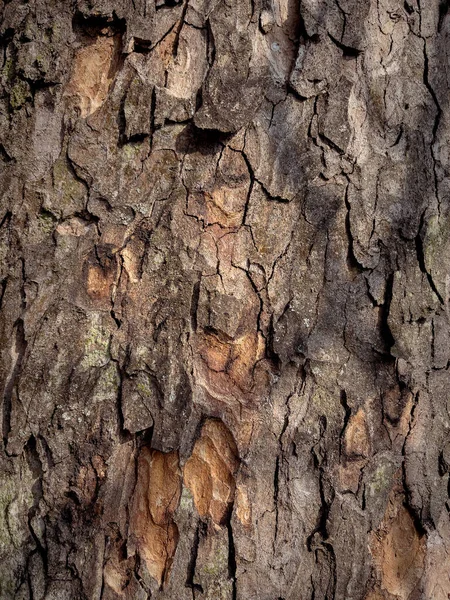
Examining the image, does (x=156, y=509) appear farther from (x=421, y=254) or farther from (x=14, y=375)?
(x=421, y=254)

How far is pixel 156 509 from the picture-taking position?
1321 millimetres

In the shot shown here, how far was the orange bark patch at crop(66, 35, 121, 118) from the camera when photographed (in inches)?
52.7

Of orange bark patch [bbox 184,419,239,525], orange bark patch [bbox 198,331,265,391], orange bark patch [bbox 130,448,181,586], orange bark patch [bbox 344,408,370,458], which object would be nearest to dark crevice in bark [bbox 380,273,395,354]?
orange bark patch [bbox 344,408,370,458]

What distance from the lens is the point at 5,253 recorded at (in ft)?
4.40

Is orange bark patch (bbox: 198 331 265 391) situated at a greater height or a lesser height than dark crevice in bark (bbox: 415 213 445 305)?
lesser

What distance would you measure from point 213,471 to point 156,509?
0.15m

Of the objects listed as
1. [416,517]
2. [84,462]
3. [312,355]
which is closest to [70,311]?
[84,462]

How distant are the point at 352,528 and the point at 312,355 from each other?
0.39 meters

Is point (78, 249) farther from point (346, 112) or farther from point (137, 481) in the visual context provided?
point (346, 112)

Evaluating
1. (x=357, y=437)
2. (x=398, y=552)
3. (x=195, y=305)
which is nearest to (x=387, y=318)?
(x=357, y=437)

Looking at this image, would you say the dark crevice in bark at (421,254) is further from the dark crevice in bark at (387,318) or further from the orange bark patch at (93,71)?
the orange bark patch at (93,71)

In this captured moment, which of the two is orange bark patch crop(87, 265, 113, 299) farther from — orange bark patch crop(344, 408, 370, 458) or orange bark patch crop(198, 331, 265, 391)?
orange bark patch crop(344, 408, 370, 458)

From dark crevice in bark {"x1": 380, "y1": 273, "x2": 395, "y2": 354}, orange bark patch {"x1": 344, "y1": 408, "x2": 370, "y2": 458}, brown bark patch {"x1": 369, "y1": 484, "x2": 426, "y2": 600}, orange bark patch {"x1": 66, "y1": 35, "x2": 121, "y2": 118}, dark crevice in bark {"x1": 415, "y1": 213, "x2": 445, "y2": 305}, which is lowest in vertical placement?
brown bark patch {"x1": 369, "y1": 484, "x2": 426, "y2": 600}

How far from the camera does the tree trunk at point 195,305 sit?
51.1 inches
